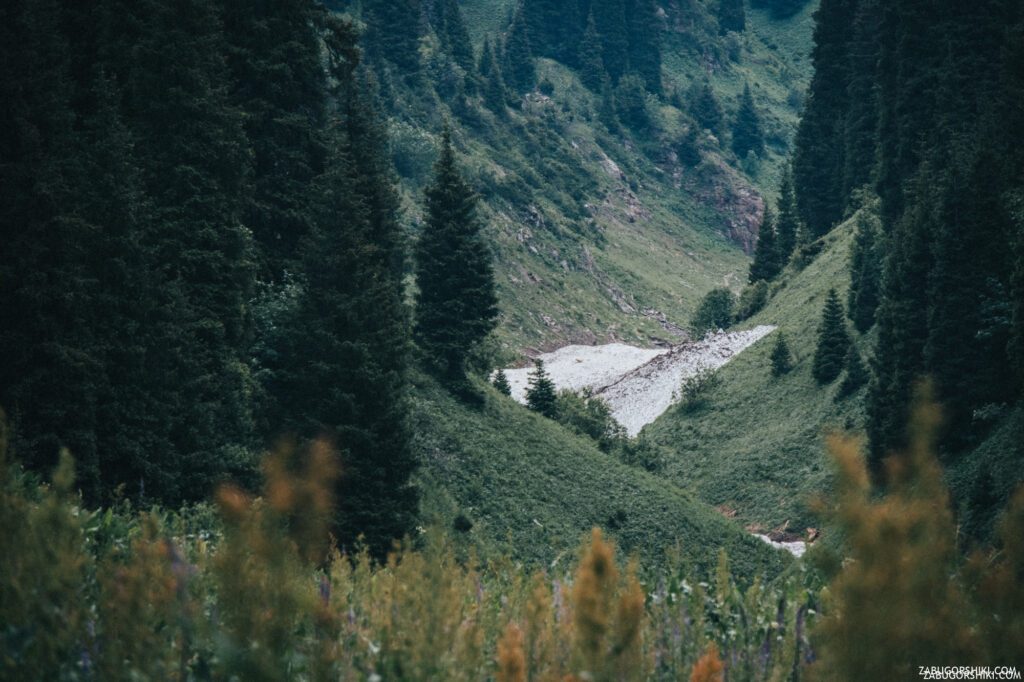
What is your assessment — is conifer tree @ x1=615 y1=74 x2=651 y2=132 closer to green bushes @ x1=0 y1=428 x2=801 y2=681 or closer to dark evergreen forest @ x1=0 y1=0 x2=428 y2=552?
dark evergreen forest @ x1=0 y1=0 x2=428 y2=552

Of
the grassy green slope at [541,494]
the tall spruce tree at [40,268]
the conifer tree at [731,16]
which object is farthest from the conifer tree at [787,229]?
the conifer tree at [731,16]

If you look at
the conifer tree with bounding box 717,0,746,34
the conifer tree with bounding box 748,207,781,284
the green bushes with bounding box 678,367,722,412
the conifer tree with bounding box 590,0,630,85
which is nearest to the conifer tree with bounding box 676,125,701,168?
the conifer tree with bounding box 590,0,630,85

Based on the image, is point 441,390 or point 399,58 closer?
point 441,390

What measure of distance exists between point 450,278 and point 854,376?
22648 millimetres

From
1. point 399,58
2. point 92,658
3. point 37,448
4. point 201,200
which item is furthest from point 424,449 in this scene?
point 399,58

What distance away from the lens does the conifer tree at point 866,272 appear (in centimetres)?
5138

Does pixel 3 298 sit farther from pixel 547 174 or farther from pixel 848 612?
pixel 547 174

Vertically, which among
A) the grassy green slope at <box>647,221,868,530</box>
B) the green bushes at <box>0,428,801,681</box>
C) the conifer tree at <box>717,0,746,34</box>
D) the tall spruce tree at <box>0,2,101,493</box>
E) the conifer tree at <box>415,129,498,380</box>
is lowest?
the grassy green slope at <box>647,221,868,530</box>

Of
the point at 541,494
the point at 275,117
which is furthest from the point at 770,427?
the point at 275,117

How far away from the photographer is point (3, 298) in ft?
61.0

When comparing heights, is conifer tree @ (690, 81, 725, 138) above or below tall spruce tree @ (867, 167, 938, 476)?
below

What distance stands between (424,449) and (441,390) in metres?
5.17

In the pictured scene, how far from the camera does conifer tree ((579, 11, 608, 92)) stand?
502 feet

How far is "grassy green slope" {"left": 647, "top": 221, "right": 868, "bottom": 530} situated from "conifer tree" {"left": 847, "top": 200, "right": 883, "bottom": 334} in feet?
8.79
